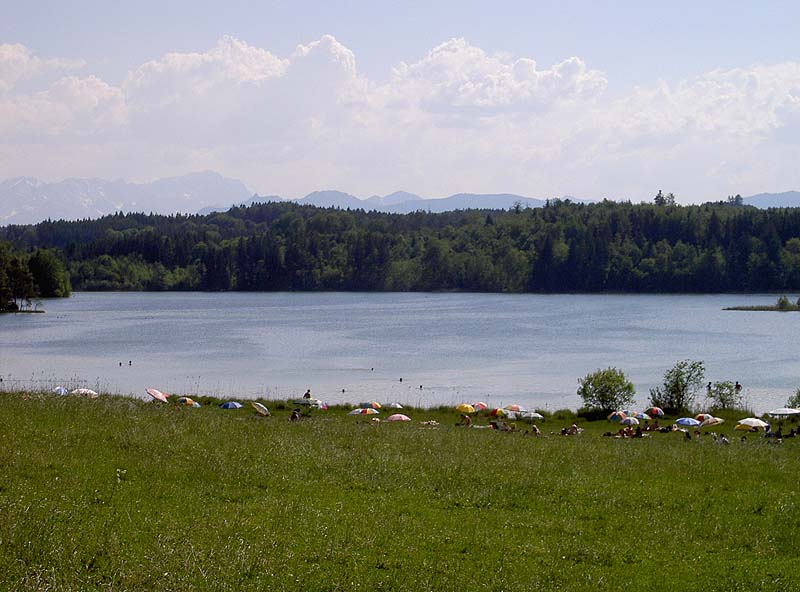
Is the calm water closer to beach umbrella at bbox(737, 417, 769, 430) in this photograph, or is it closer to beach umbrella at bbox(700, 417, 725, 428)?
beach umbrella at bbox(700, 417, 725, 428)

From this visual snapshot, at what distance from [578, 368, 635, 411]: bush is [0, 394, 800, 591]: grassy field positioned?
22.3 meters

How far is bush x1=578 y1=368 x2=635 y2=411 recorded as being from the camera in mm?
44438

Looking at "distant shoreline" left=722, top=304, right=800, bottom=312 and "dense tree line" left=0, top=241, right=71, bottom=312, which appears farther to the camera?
"distant shoreline" left=722, top=304, right=800, bottom=312

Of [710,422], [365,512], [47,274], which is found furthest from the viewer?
[47,274]

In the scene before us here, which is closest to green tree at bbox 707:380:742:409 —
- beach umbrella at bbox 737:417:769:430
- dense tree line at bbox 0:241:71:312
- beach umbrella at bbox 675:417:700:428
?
beach umbrella at bbox 675:417:700:428

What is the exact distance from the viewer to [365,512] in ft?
48.0

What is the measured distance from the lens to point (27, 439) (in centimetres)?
1792

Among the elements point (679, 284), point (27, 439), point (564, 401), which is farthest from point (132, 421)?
point (679, 284)

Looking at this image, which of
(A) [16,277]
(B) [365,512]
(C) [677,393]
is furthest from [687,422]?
(A) [16,277]

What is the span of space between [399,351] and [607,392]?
128 feet

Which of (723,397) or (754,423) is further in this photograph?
(723,397)

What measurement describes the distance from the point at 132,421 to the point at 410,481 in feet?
26.4

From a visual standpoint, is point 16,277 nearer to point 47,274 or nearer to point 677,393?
point 47,274

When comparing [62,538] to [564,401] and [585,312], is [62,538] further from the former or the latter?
[585,312]
